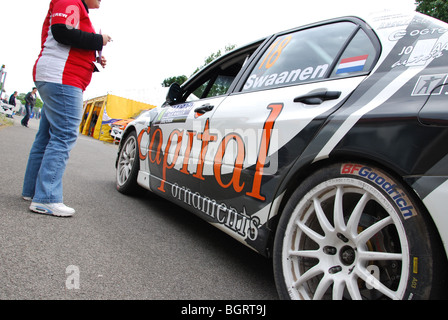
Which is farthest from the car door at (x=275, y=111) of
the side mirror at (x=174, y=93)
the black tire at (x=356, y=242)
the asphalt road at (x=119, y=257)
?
the side mirror at (x=174, y=93)

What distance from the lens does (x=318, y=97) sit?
168 centimetres

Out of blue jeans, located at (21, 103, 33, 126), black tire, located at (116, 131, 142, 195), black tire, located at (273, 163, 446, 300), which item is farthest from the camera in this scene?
blue jeans, located at (21, 103, 33, 126)

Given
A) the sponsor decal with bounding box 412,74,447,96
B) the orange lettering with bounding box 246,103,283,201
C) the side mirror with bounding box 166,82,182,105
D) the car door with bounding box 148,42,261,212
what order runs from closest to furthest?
the sponsor decal with bounding box 412,74,447,96 → the orange lettering with bounding box 246,103,283,201 → the car door with bounding box 148,42,261,212 → the side mirror with bounding box 166,82,182,105

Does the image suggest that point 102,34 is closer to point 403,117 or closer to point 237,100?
point 237,100

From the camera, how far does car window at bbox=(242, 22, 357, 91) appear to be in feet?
6.26

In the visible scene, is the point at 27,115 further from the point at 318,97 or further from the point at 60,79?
the point at 318,97

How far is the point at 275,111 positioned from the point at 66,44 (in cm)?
183

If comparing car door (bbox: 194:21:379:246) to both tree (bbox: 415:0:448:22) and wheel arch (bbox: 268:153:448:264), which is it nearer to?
wheel arch (bbox: 268:153:448:264)

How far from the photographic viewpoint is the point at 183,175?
2.68 m

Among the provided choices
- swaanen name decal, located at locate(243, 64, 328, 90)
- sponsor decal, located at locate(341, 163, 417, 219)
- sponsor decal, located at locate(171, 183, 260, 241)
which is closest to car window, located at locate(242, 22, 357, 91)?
swaanen name decal, located at locate(243, 64, 328, 90)

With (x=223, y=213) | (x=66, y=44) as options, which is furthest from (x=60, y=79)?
(x=223, y=213)

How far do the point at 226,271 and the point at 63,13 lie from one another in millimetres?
2237

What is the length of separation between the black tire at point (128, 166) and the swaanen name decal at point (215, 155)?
163 mm
